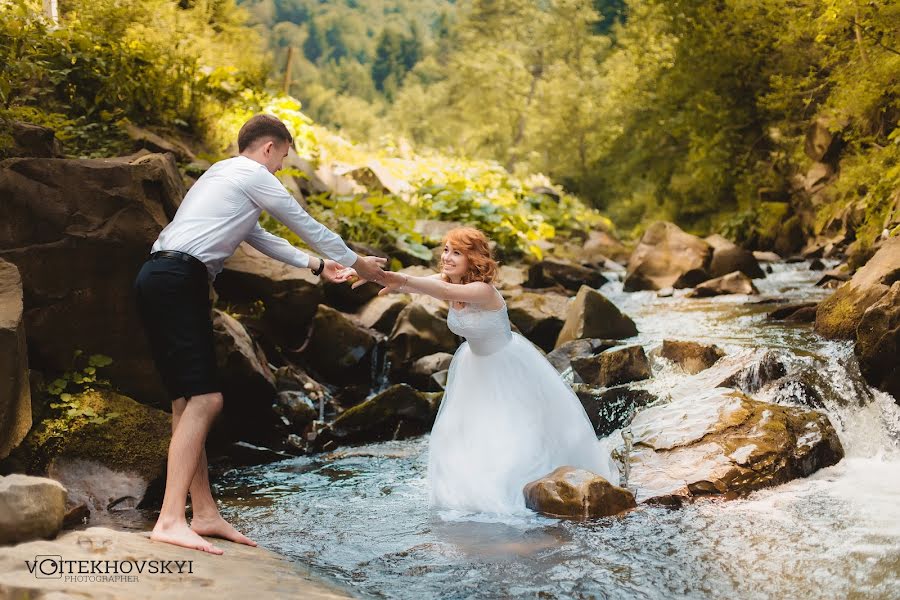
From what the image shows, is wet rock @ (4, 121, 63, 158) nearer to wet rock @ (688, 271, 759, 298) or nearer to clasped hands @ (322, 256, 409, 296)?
clasped hands @ (322, 256, 409, 296)

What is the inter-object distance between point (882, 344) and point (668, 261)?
8.42 m

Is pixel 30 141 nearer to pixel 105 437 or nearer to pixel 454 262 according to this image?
pixel 105 437

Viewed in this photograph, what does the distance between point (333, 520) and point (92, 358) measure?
2.35 meters

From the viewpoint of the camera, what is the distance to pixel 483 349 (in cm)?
598

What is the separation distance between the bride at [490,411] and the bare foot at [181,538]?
6.61ft

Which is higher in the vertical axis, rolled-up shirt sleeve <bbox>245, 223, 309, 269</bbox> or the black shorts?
rolled-up shirt sleeve <bbox>245, 223, 309, 269</bbox>

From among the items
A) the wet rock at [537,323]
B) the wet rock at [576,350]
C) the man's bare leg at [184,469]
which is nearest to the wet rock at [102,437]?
the man's bare leg at [184,469]

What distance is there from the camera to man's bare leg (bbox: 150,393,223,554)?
4.05 meters

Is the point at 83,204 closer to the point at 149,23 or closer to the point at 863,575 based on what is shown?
the point at 863,575

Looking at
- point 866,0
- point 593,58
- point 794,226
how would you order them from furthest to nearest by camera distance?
1. point 593,58
2. point 794,226
3. point 866,0

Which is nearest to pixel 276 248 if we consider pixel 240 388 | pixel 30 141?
pixel 240 388

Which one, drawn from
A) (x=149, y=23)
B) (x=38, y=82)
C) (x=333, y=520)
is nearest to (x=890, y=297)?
(x=333, y=520)

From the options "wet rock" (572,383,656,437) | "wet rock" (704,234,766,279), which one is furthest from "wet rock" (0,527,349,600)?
"wet rock" (704,234,766,279)

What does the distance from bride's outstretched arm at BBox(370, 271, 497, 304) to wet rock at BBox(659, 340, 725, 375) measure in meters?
3.50
